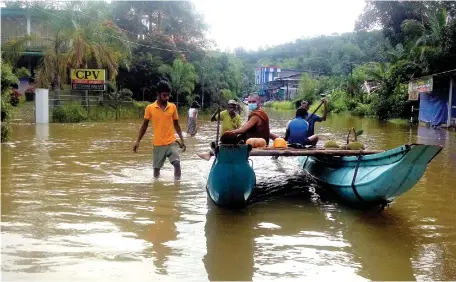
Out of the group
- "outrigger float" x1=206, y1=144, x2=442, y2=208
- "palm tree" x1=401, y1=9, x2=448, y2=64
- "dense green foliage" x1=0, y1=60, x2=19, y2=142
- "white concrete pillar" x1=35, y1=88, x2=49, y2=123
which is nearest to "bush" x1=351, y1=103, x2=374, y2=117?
"palm tree" x1=401, y1=9, x2=448, y2=64

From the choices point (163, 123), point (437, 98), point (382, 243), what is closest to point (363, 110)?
point (437, 98)

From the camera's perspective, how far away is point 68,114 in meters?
24.2

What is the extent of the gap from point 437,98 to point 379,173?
19853 mm

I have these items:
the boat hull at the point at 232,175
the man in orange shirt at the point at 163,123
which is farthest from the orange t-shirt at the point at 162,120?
the boat hull at the point at 232,175

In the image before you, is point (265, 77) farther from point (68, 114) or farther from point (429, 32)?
point (68, 114)

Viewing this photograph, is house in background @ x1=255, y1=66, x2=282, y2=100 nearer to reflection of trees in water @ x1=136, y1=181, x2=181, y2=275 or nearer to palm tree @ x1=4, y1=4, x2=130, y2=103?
palm tree @ x1=4, y1=4, x2=130, y2=103

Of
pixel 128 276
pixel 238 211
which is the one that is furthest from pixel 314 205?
pixel 128 276

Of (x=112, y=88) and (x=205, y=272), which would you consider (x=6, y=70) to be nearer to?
(x=205, y=272)

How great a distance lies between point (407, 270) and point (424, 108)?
2316 cm

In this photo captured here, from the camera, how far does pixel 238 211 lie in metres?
6.30

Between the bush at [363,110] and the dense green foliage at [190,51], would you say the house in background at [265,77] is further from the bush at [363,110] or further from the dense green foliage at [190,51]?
the bush at [363,110]

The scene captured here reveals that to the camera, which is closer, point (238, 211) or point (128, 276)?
point (128, 276)

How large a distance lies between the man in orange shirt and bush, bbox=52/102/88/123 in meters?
17.8

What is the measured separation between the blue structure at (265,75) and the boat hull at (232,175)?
76.4 metres
